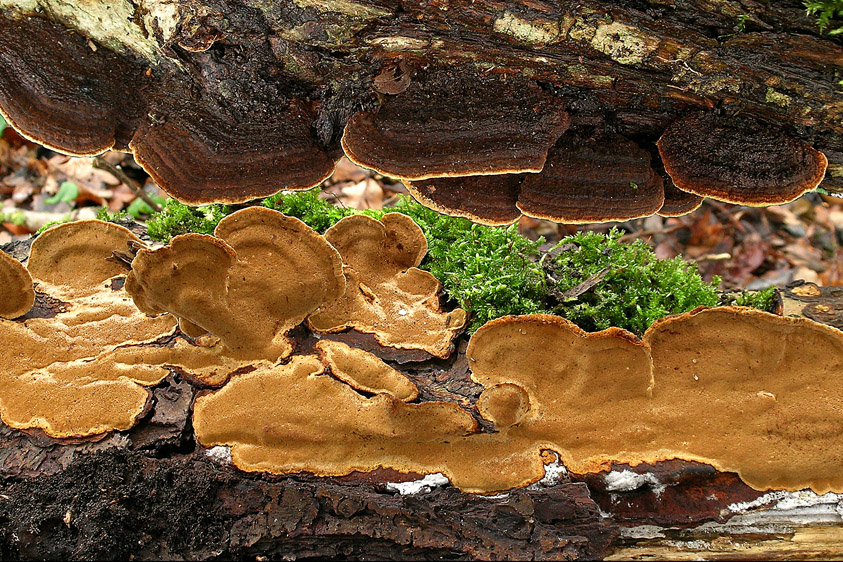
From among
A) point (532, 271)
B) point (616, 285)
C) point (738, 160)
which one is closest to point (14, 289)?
point (532, 271)

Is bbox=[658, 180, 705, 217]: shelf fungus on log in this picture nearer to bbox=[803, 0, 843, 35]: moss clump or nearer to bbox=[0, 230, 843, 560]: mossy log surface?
bbox=[803, 0, 843, 35]: moss clump

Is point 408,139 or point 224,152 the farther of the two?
point 224,152

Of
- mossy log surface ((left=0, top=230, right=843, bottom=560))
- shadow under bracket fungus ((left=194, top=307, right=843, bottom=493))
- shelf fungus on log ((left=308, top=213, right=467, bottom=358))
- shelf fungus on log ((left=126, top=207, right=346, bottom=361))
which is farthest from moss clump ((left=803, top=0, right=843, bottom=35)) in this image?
shelf fungus on log ((left=126, top=207, right=346, bottom=361))

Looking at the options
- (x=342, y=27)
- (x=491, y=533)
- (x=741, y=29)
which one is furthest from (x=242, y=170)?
(x=741, y=29)

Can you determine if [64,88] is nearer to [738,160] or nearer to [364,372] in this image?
[364,372]

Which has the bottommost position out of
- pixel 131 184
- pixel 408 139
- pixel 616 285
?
pixel 131 184

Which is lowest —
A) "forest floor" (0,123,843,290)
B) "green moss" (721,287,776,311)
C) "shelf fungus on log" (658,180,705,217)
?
"forest floor" (0,123,843,290)

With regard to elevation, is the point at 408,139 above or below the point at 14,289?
above
